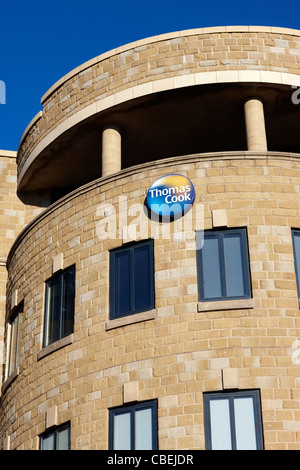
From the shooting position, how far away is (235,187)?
24.5m

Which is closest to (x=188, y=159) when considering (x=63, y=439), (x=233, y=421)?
(x=233, y=421)

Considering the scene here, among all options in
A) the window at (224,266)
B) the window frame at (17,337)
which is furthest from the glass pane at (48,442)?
the window at (224,266)

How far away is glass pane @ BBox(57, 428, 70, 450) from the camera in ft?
78.3

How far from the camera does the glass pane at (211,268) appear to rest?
2347 cm

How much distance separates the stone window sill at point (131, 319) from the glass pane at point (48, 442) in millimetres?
3422

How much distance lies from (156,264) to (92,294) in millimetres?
→ 2117

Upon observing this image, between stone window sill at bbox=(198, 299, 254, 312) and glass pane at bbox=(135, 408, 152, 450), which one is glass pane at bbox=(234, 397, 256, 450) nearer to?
glass pane at bbox=(135, 408, 152, 450)

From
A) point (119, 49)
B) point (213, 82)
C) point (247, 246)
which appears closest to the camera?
point (247, 246)

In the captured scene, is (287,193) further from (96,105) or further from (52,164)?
(52,164)

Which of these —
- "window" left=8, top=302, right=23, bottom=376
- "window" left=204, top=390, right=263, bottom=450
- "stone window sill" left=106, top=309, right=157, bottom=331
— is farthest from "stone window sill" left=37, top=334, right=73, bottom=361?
"window" left=204, top=390, right=263, bottom=450

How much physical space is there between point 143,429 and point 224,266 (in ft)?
15.4

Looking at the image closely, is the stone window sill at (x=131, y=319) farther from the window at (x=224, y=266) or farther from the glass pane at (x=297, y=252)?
the glass pane at (x=297, y=252)
